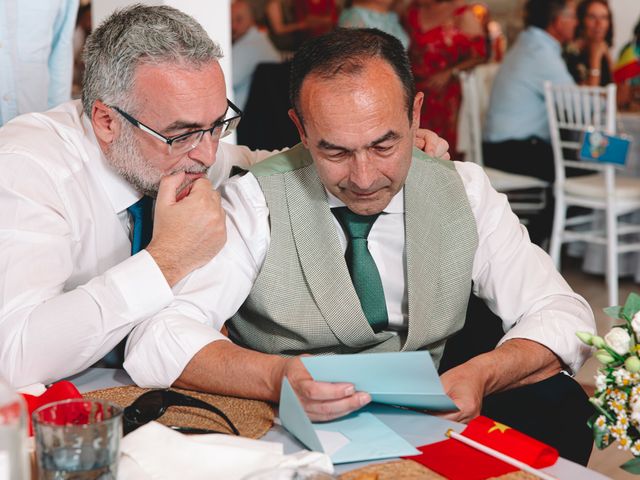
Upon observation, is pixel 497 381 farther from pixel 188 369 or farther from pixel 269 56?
pixel 269 56

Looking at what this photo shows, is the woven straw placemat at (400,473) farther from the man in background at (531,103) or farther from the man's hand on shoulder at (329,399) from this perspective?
the man in background at (531,103)

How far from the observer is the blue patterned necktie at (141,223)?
1791 mm

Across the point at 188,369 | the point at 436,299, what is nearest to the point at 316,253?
the point at 436,299

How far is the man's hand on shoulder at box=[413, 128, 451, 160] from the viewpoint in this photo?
193 centimetres

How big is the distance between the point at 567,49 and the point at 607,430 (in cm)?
508

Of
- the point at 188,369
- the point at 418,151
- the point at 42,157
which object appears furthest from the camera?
the point at 418,151

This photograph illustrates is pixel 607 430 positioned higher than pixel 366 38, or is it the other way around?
pixel 366 38

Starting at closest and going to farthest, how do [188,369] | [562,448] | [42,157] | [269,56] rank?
[188,369]
[562,448]
[42,157]
[269,56]

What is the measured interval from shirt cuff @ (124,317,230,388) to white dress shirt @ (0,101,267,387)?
45 mm

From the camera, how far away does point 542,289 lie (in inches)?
68.6

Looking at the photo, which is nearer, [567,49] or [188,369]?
[188,369]

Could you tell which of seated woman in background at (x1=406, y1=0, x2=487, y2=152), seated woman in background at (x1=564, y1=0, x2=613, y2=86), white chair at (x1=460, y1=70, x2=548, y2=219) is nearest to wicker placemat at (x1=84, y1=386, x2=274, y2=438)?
white chair at (x1=460, y1=70, x2=548, y2=219)

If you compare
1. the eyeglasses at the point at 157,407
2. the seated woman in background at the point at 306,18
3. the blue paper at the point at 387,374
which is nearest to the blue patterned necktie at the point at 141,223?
A: the eyeglasses at the point at 157,407

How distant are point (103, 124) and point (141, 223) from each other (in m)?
0.21
